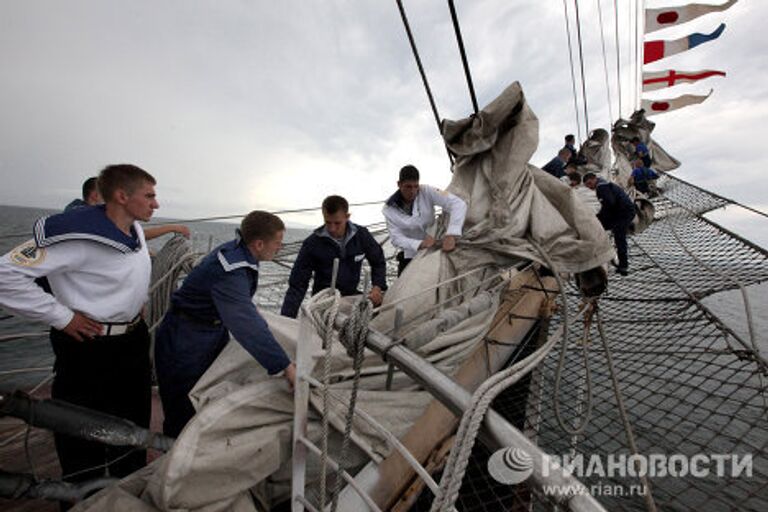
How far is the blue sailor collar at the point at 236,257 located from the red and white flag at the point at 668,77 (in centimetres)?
1348

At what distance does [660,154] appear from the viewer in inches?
447

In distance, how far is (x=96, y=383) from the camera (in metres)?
1.60

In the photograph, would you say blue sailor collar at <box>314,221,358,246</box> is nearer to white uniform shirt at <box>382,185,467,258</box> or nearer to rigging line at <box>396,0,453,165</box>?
white uniform shirt at <box>382,185,467,258</box>

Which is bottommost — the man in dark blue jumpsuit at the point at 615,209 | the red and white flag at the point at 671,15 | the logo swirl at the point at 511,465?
the man in dark blue jumpsuit at the point at 615,209

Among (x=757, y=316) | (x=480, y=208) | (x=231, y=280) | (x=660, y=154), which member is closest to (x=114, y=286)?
(x=231, y=280)

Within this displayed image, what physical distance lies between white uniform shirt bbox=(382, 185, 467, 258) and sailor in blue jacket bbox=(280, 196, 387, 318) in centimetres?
24

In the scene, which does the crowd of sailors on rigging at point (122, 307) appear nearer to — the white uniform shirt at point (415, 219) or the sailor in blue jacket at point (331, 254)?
the sailor in blue jacket at point (331, 254)

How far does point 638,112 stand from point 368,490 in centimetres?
1278

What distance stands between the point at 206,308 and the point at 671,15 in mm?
13050

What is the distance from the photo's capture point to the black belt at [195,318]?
1.70 meters

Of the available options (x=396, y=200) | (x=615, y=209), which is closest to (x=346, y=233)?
(x=396, y=200)

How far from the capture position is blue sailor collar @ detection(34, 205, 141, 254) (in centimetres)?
139

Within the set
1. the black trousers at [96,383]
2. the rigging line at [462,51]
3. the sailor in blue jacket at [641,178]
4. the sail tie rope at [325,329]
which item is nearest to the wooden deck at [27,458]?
the black trousers at [96,383]

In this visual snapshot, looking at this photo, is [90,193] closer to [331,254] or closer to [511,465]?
[331,254]
